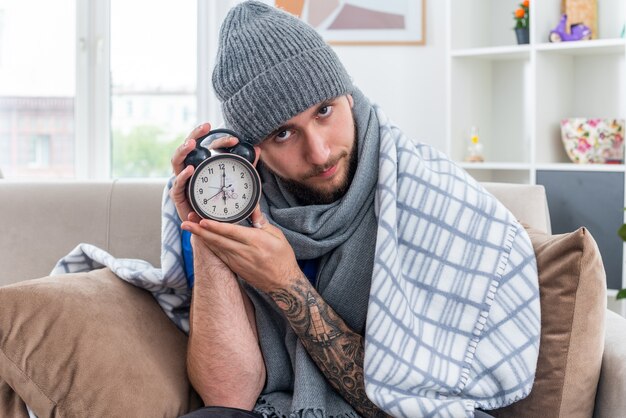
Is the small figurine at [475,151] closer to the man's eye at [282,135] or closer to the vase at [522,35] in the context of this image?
the vase at [522,35]

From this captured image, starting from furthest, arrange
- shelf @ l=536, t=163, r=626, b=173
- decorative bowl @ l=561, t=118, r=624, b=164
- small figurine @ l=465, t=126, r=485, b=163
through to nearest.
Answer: small figurine @ l=465, t=126, r=485, b=163 → decorative bowl @ l=561, t=118, r=624, b=164 → shelf @ l=536, t=163, r=626, b=173

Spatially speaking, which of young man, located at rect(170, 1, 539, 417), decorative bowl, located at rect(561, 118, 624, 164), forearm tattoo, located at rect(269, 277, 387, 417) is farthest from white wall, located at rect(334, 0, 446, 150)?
forearm tattoo, located at rect(269, 277, 387, 417)

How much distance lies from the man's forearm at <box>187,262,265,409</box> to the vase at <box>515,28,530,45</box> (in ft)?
6.18

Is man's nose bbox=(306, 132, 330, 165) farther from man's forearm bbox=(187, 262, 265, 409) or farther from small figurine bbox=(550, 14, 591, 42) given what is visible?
small figurine bbox=(550, 14, 591, 42)

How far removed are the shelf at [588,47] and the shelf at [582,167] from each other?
0.41m

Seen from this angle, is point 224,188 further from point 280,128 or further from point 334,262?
point 334,262

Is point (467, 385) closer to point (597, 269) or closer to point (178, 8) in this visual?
point (597, 269)

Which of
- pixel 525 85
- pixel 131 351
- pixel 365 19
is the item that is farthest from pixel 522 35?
pixel 131 351

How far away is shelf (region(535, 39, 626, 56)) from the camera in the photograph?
2.80 m

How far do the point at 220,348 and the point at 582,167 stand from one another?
173cm

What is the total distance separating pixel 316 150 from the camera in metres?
1.51

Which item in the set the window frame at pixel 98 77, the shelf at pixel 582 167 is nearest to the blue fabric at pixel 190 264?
the shelf at pixel 582 167

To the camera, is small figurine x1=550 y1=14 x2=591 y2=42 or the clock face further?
small figurine x1=550 y1=14 x2=591 y2=42

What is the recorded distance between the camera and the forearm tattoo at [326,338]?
151 centimetres
